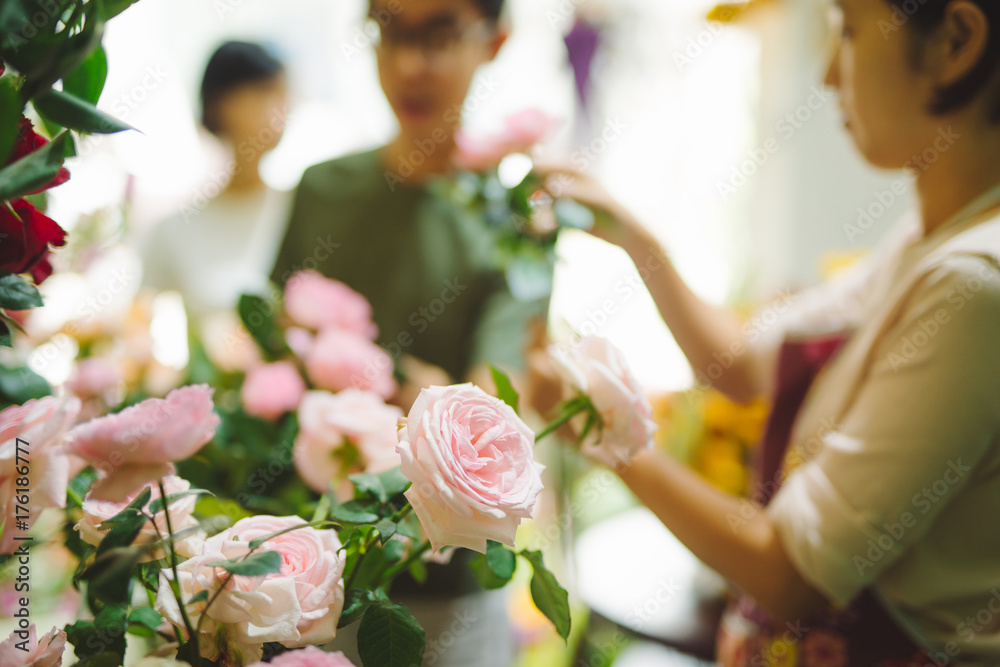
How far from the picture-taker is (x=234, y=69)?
1584mm

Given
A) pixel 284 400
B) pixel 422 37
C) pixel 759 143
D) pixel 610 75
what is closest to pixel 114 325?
pixel 284 400

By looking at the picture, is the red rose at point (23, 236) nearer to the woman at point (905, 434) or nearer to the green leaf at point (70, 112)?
the green leaf at point (70, 112)

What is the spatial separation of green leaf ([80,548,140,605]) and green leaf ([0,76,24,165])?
7.2 inches

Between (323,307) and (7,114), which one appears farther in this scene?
(323,307)

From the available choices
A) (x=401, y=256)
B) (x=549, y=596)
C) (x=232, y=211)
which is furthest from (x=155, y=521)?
(x=232, y=211)

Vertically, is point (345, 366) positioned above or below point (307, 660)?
below

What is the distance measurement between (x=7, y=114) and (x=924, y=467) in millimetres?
680

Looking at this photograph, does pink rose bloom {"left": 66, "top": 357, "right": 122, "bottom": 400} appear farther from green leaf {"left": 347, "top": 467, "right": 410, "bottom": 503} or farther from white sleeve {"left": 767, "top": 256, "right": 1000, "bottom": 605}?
white sleeve {"left": 767, "top": 256, "right": 1000, "bottom": 605}

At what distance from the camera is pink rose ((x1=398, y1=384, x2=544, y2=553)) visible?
0.29 meters

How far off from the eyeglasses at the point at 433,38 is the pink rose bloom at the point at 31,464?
73 centimetres

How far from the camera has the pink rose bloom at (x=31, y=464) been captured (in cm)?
30

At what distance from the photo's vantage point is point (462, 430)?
31 centimetres

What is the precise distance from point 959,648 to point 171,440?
2.38 feet

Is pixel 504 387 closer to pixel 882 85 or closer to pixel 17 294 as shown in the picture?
pixel 17 294
